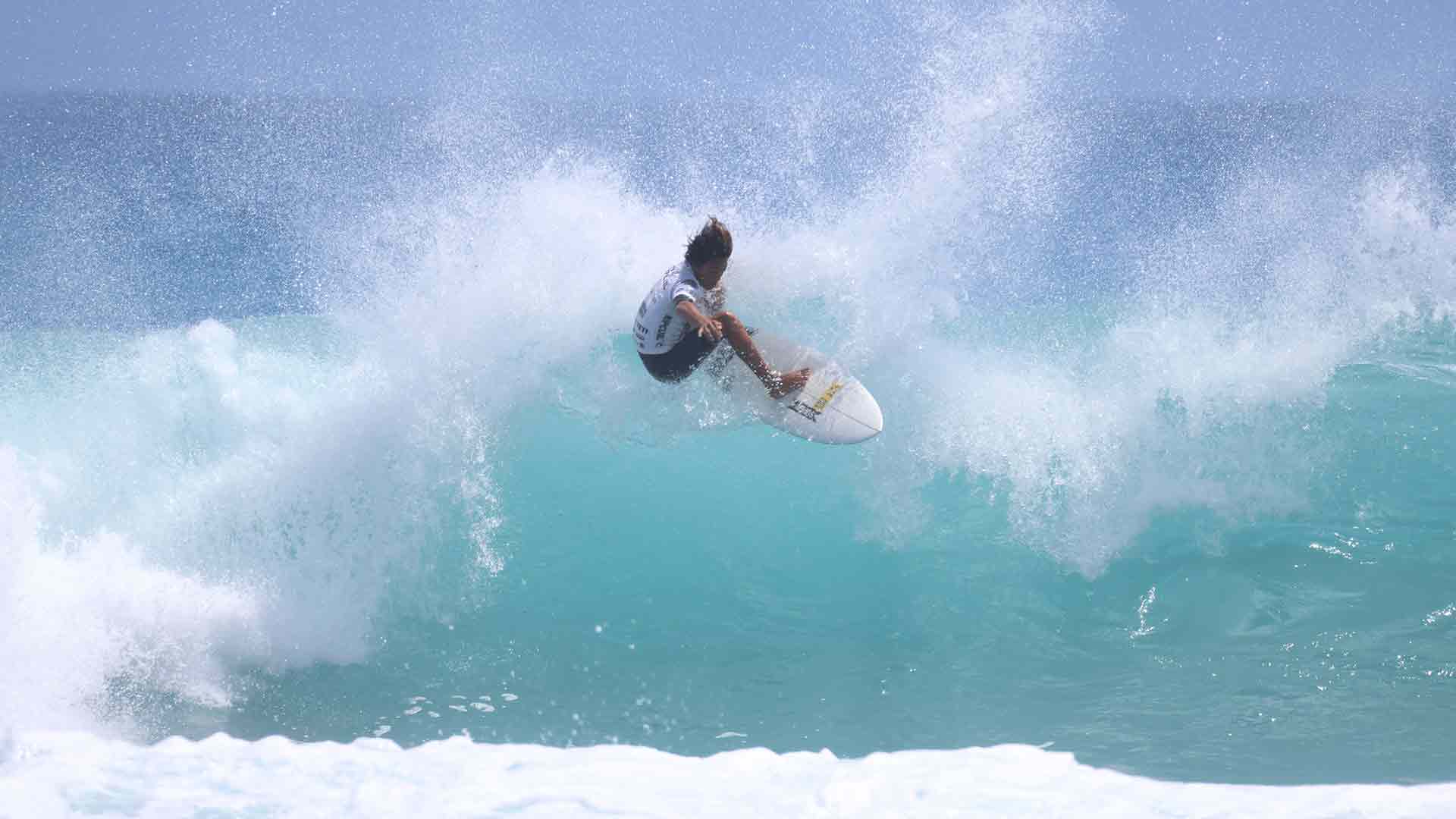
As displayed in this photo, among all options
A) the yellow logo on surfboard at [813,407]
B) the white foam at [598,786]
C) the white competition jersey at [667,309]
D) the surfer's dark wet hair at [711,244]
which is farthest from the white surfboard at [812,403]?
the white foam at [598,786]

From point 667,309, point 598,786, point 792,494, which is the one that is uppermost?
point 667,309

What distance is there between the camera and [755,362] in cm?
598

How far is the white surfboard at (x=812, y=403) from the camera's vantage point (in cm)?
634

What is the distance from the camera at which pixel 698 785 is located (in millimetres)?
4480

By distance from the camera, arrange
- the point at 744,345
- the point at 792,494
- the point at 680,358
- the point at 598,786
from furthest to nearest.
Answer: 1. the point at 792,494
2. the point at 680,358
3. the point at 744,345
4. the point at 598,786

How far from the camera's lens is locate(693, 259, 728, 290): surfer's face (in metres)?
5.70

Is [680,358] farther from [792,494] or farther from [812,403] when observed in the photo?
[792,494]

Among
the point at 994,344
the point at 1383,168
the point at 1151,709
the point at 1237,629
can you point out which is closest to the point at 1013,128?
the point at 994,344

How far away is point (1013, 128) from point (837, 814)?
543 cm

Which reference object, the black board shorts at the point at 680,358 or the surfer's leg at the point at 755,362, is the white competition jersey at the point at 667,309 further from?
the surfer's leg at the point at 755,362

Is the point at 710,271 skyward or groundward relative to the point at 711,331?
skyward

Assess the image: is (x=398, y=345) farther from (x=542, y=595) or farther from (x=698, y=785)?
(x=698, y=785)

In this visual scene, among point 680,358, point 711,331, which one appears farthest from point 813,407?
point 711,331

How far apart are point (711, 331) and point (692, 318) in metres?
0.11
